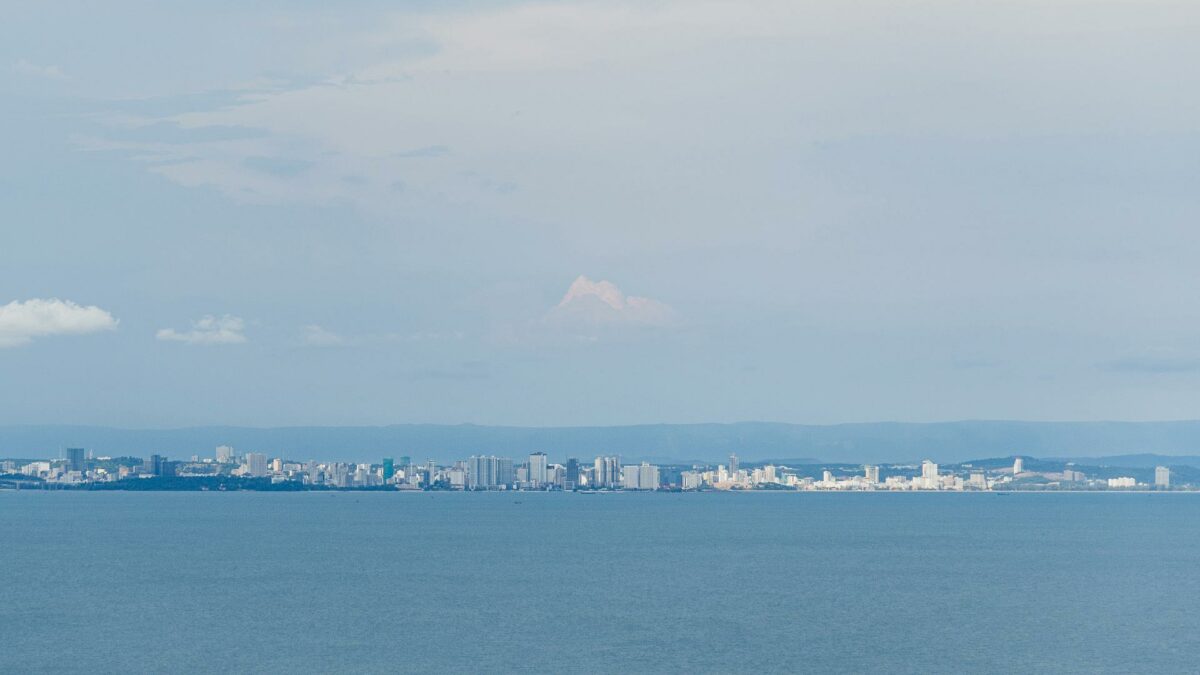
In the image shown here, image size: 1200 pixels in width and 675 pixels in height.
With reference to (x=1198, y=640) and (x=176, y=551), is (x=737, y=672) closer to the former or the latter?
(x=1198, y=640)

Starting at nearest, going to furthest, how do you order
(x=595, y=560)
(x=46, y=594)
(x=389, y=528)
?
(x=46, y=594) < (x=595, y=560) < (x=389, y=528)

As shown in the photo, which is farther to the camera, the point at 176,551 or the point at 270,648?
the point at 176,551

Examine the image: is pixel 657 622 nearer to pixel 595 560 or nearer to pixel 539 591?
pixel 539 591

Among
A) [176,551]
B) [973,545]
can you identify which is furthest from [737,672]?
[973,545]

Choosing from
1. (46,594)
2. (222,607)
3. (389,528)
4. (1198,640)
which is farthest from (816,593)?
(389,528)

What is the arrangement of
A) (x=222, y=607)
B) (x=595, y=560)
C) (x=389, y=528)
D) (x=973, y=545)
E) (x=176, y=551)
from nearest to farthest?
(x=222, y=607) < (x=595, y=560) < (x=176, y=551) < (x=973, y=545) < (x=389, y=528)

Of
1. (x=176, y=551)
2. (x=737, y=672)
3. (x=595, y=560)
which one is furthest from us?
(x=176, y=551)
